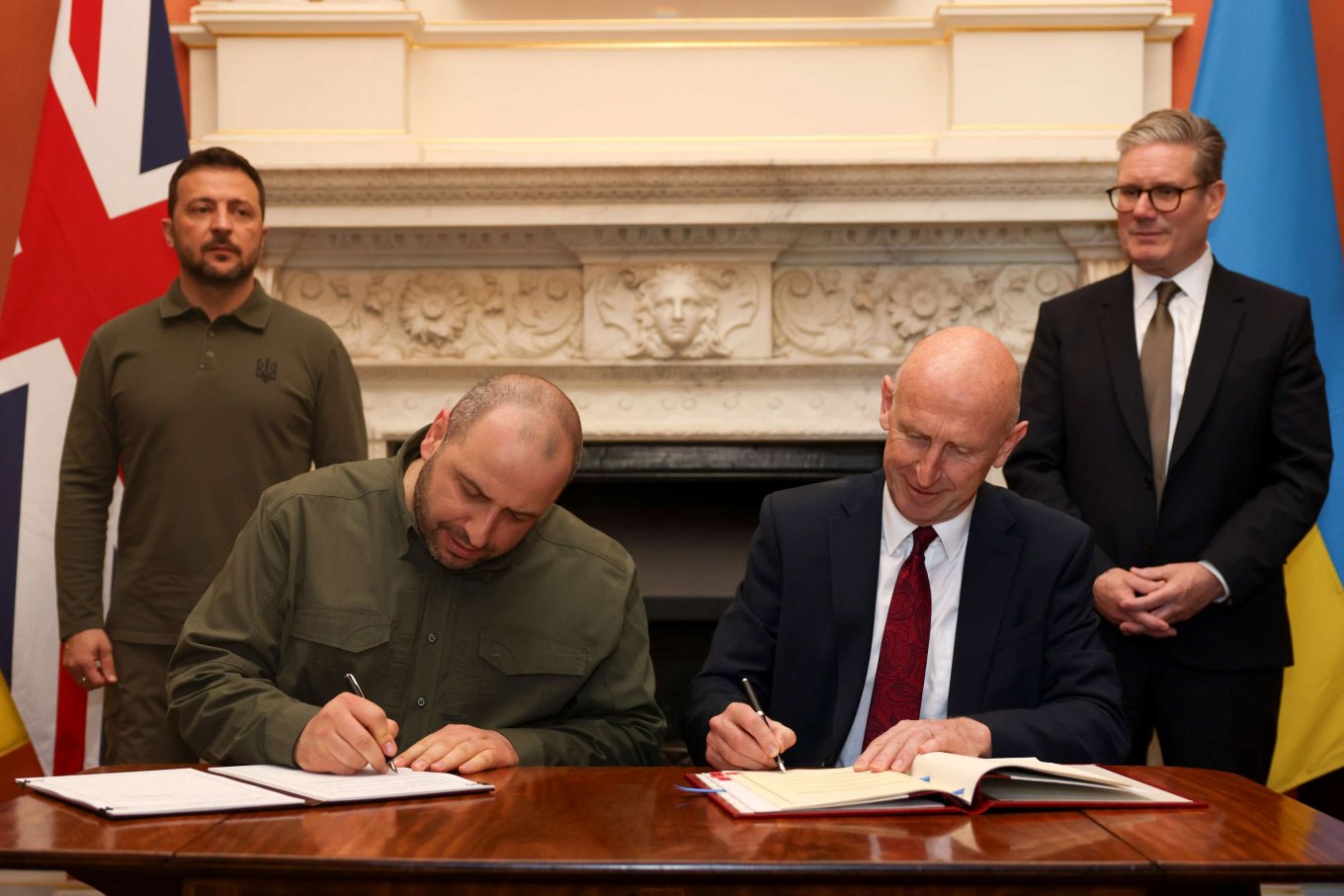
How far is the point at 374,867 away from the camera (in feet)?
3.85

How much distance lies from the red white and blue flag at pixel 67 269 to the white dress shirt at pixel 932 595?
2.22 meters

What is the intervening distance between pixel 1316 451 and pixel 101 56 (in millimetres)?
3051

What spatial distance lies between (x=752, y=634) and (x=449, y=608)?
47cm

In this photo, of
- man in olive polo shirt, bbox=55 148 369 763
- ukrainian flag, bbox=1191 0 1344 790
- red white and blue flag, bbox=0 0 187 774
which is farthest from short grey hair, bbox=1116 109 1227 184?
red white and blue flag, bbox=0 0 187 774

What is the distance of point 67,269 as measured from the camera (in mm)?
3312

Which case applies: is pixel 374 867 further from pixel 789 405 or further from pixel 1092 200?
pixel 1092 200

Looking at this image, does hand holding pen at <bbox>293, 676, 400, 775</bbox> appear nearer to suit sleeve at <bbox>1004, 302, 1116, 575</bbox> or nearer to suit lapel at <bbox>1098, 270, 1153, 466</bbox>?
suit sleeve at <bbox>1004, 302, 1116, 575</bbox>

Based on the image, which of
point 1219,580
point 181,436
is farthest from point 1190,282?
point 181,436

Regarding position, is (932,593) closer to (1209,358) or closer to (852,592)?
(852,592)

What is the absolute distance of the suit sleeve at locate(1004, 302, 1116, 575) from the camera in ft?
8.73

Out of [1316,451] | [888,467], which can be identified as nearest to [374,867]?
[888,467]

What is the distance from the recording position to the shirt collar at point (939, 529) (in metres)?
2.01

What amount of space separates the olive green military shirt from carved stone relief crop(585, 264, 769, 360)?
1.83 meters

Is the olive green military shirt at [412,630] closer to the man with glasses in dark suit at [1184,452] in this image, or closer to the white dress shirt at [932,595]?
the white dress shirt at [932,595]
